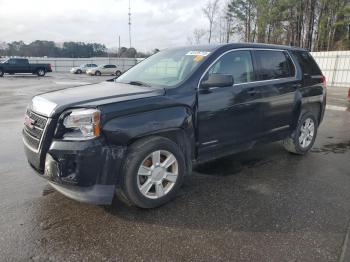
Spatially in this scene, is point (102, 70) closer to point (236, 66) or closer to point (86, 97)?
point (236, 66)

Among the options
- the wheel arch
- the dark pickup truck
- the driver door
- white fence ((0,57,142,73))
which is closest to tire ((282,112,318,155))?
the driver door

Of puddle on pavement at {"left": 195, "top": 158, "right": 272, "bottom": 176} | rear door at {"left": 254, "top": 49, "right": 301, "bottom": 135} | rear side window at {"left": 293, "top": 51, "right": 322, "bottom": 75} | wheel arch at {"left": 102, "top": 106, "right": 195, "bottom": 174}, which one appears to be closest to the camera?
wheel arch at {"left": 102, "top": 106, "right": 195, "bottom": 174}

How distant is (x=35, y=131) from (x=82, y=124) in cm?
66

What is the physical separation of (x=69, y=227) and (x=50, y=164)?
65 cm

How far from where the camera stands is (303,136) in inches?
219

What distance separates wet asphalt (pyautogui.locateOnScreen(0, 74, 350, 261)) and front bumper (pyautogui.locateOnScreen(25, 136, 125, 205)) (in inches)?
14.5

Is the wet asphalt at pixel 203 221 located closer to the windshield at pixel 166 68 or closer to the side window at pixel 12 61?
the windshield at pixel 166 68

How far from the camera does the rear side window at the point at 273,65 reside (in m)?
4.56

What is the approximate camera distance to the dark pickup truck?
30.7 meters

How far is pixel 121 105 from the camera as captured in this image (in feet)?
10.3

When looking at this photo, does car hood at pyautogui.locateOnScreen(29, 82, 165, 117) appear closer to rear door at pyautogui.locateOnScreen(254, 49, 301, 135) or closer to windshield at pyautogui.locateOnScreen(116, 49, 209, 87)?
windshield at pyautogui.locateOnScreen(116, 49, 209, 87)

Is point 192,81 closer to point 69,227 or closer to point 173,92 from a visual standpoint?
point 173,92

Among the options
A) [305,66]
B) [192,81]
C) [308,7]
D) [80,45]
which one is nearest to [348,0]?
[308,7]

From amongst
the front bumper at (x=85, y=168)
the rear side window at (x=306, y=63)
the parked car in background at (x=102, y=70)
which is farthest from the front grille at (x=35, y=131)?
the parked car in background at (x=102, y=70)
